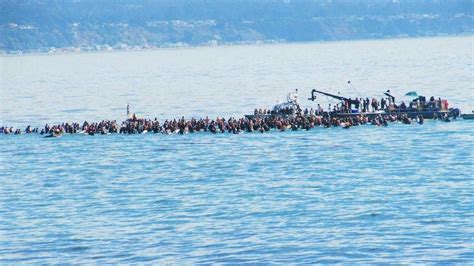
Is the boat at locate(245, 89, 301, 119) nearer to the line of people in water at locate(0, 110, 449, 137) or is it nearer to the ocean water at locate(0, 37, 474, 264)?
the line of people in water at locate(0, 110, 449, 137)

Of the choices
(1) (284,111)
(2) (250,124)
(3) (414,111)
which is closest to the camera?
(2) (250,124)

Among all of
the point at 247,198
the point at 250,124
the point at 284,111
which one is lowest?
the point at 247,198

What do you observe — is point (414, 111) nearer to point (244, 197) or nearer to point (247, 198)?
point (244, 197)

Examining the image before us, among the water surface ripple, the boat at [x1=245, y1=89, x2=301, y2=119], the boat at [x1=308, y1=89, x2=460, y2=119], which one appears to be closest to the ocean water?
the water surface ripple

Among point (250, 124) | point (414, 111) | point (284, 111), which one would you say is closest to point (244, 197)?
point (250, 124)

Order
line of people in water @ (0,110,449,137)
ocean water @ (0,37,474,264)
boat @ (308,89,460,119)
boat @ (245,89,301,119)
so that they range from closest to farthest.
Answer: ocean water @ (0,37,474,264) < line of people in water @ (0,110,449,137) < boat @ (308,89,460,119) < boat @ (245,89,301,119)

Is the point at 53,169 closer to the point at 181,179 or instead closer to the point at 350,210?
the point at 181,179

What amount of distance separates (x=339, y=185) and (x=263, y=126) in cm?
3823

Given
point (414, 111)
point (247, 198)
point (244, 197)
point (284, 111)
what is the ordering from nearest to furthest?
point (247, 198) → point (244, 197) → point (414, 111) → point (284, 111)

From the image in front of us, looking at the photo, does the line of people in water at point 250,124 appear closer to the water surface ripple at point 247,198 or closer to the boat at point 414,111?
the boat at point 414,111

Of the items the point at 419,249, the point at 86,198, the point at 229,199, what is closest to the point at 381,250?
the point at 419,249

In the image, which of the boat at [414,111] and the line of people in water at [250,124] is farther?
the boat at [414,111]

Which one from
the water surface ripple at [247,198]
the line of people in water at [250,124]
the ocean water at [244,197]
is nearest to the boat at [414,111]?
the line of people in water at [250,124]

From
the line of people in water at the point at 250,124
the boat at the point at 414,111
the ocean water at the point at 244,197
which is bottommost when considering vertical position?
the ocean water at the point at 244,197
